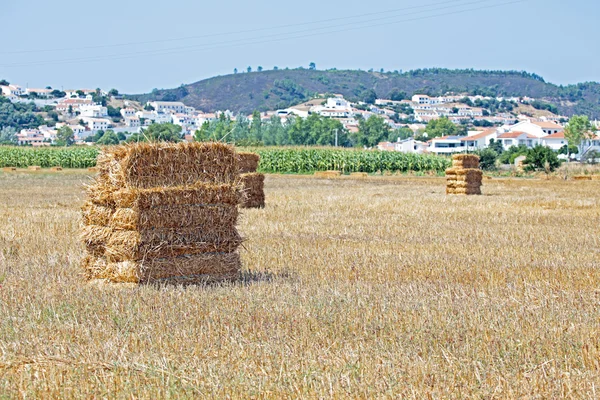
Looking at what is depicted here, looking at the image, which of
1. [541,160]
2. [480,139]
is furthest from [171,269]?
[480,139]

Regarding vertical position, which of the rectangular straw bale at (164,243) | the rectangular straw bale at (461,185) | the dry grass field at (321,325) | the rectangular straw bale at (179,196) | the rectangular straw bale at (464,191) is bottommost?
the rectangular straw bale at (464,191)

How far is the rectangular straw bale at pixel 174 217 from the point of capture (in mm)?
11273

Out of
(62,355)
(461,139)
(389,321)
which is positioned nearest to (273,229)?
(389,321)

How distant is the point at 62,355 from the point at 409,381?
9.39ft

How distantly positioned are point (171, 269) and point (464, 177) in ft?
81.4

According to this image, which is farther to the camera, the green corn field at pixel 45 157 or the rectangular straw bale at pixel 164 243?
the green corn field at pixel 45 157

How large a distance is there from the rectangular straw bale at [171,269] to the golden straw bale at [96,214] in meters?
0.48

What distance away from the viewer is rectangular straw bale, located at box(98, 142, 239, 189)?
11.5m

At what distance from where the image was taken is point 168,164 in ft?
38.3

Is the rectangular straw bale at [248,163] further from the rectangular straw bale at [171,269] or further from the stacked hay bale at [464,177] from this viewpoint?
the rectangular straw bale at [171,269]

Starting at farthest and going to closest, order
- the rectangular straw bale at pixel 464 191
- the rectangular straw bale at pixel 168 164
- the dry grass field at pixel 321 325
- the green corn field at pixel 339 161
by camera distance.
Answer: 1. the green corn field at pixel 339 161
2. the rectangular straw bale at pixel 464 191
3. the rectangular straw bale at pixel 168 164
4. the dry grass field at pixel 321 325

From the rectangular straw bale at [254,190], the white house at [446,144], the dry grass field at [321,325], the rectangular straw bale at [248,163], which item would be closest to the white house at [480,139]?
the white house at [446,144]

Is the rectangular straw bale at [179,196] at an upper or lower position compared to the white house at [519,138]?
upper

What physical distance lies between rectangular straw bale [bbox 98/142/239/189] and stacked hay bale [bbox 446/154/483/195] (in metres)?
23.8
